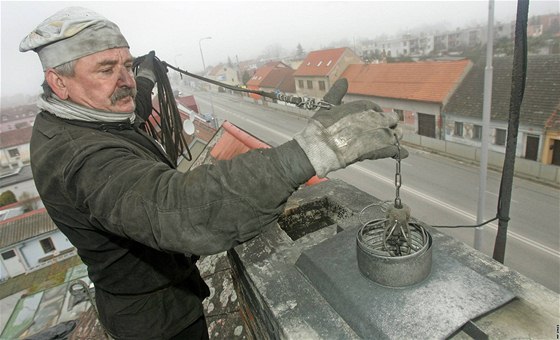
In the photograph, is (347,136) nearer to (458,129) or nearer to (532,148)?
(532,148)

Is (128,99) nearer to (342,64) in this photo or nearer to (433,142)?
(433,142)

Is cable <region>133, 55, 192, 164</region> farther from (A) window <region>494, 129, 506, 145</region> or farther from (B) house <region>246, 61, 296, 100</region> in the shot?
(B) house <region>246, 61, 296, 100</region>

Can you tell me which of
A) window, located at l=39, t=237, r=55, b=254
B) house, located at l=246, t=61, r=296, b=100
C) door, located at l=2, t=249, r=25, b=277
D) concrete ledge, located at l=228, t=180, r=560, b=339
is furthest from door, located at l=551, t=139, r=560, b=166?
door, located at l=2, t=249, r=25, b=277

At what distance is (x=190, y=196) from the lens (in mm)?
1386

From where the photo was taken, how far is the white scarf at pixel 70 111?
2.03 m

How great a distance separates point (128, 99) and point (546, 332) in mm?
2872

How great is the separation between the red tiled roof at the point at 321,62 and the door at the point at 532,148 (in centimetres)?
2023

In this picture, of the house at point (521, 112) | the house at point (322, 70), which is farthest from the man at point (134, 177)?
the house at point (322, 70)

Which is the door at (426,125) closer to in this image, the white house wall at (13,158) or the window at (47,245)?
the window at (47,245)

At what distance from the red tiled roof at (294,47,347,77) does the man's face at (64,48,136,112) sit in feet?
109

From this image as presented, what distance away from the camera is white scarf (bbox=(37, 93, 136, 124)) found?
203 centimetres

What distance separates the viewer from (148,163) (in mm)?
1521

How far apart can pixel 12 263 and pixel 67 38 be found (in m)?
23.4

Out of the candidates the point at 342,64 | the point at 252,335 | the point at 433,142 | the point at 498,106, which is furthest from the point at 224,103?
the point at 252,335
